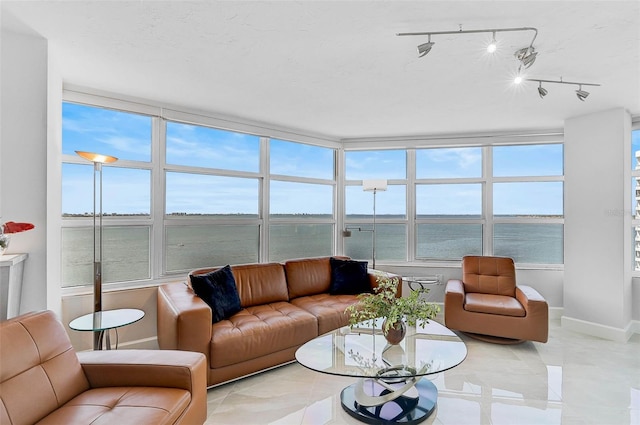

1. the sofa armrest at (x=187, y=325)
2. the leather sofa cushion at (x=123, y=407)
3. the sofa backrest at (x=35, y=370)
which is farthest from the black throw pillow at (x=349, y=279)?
the sofa backrest at (x=35, y=370)

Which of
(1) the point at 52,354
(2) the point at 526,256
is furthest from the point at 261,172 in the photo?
(2) the point at 526,256

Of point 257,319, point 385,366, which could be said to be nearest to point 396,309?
point 385,366

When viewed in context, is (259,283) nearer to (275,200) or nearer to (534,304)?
(275,200)

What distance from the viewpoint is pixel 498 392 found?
251cm

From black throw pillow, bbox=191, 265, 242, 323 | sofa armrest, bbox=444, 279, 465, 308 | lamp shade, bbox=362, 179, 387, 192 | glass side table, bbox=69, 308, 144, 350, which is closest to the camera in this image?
glass side table, bbox=69, 308, 144, 350

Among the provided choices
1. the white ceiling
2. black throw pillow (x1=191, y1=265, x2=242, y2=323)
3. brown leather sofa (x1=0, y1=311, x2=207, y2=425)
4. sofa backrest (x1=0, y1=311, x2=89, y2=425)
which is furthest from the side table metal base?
the white ceiling

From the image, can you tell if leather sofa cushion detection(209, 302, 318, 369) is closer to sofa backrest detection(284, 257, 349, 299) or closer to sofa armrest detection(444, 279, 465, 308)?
sofa backrest detection(284, 257, 349, 299)

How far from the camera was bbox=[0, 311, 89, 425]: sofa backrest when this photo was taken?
1427mm

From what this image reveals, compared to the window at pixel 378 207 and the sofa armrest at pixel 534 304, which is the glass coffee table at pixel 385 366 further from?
→ the window at pixel 378 207

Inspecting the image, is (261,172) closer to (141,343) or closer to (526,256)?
(141,343)

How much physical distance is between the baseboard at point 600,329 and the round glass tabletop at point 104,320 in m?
4.74

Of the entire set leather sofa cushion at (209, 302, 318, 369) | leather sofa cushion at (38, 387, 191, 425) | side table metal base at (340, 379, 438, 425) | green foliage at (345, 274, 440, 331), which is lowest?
side table metal base at (340, 379, 438, 425)

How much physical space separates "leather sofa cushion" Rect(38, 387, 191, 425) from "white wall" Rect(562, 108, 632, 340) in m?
4.38

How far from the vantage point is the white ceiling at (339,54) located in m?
1.83
